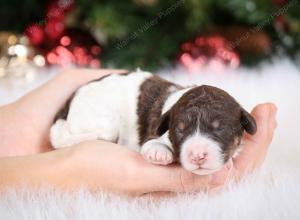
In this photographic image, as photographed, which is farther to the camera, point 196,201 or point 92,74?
point 92,74

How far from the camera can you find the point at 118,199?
255 cm

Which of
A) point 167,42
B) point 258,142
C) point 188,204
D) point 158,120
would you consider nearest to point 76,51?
point 167,42

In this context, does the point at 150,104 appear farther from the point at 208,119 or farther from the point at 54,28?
the point at 54,28

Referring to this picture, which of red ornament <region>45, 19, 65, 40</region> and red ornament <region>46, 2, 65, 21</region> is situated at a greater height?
red ornament <region>46, 2, 65, 21</region>

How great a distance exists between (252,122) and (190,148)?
384 millimetres

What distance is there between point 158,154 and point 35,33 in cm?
302

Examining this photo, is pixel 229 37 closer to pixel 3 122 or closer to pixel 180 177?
pixel 3 122

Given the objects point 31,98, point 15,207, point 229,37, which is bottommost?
point 15,207

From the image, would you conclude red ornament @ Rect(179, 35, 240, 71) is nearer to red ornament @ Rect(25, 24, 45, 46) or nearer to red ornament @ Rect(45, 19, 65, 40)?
red ornament @ Rect(45, 19, 65, 40)


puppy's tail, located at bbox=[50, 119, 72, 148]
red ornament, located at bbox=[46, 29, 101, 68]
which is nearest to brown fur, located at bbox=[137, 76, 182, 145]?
puppy's tail, located at bbox=[50, 119, 72, 148]

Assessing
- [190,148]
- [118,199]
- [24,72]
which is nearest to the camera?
[190,148]

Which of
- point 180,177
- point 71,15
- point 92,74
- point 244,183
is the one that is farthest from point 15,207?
point 71,15

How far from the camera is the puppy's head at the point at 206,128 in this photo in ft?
7.89

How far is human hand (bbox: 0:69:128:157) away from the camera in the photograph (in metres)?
3.40
